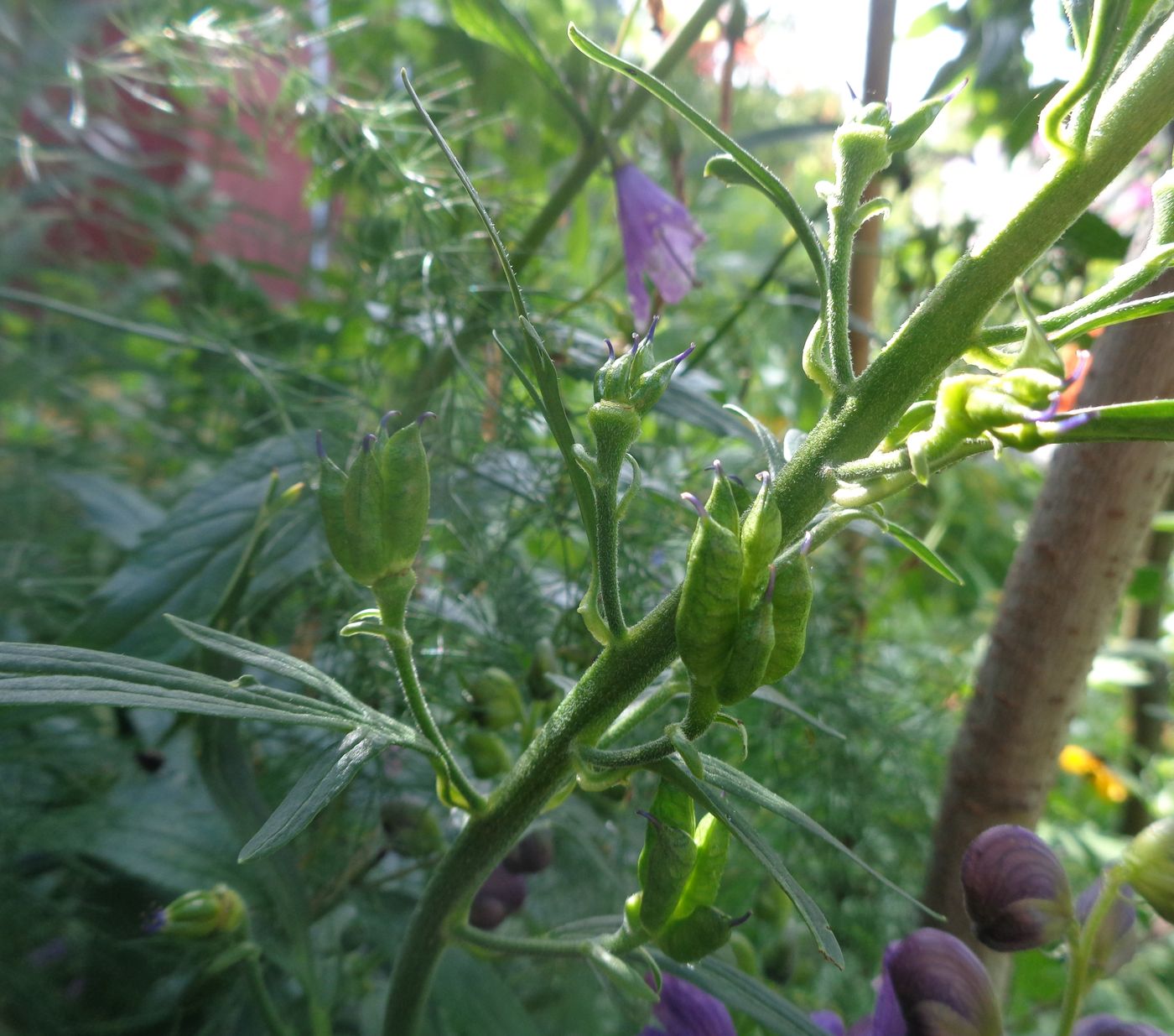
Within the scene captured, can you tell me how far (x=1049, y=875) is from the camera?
10.5 inches

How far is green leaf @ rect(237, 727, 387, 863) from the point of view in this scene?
0.18m

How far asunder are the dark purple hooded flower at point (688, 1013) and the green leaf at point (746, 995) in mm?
21

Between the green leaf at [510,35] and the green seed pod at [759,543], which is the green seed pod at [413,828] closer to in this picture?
the green seed pod at [759,543]

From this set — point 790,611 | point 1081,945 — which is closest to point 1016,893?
point 1081,945

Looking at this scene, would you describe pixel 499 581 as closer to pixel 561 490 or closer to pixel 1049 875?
pixel 561 490

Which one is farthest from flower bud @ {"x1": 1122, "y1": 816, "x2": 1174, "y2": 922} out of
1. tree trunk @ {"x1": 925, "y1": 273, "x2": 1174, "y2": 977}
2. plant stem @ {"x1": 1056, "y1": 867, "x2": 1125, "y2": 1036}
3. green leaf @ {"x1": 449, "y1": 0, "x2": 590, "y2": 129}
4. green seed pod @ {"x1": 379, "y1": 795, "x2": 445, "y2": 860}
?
green leaf @ {"x1": 449, "y1": 0, "x2": 590, "y2": 129}

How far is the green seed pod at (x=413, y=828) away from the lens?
1.10 ft

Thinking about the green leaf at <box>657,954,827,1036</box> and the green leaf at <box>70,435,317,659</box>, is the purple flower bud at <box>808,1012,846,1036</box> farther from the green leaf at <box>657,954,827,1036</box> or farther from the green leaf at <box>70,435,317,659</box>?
the green leaf at <box>70,435,317,659</box>

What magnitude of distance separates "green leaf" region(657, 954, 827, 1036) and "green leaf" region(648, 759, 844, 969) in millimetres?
77

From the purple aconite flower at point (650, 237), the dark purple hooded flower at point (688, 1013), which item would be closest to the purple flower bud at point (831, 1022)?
the dark purple hooded flower at point (688, 1013)

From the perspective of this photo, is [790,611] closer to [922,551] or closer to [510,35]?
[922,551]

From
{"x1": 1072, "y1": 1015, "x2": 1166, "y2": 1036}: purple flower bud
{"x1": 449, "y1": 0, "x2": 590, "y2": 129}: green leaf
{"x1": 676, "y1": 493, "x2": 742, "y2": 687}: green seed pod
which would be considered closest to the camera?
{"x1": 676, "y1": 493, "x2": 742, "y2": 687}: green seed pod

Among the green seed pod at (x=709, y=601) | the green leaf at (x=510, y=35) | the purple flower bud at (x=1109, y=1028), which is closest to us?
the green seed pod at (x=709, y=601)

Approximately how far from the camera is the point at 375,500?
0.71 ft
